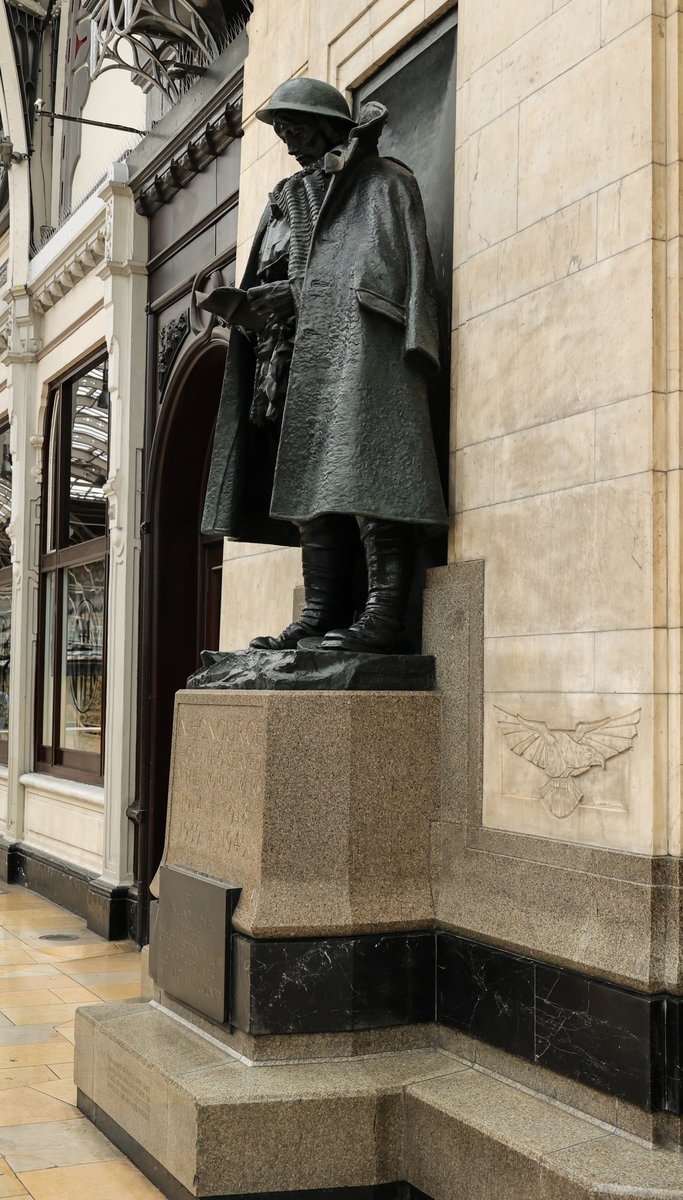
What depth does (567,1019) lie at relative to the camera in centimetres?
350

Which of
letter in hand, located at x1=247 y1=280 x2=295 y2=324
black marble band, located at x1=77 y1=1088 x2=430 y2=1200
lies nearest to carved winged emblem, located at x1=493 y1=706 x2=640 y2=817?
black marble band, located at x1=77 y1=1088 x2=430 y2=1200

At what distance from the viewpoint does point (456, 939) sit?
4016mm

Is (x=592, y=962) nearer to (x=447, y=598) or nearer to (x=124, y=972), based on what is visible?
(x=447, y=598)

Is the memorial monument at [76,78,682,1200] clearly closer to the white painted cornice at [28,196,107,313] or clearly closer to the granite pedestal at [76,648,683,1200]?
the granite pedestal at [76,648,683,1200]

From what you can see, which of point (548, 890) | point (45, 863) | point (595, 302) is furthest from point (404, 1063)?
point (45, 863)

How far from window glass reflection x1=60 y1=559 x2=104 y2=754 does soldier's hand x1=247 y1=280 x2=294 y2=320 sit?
6108 millimetres

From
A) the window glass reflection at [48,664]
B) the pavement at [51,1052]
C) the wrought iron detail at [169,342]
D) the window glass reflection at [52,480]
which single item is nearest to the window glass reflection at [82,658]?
the window glass reflection at [48,664]

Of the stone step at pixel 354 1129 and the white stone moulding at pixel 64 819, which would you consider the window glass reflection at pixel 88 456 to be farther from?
the stone step at pixel 354 1129

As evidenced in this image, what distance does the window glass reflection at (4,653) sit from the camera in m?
14.1

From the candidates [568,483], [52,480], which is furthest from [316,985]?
[52,480]

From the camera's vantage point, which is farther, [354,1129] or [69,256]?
[69,256]

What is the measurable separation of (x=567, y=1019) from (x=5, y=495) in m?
11.5

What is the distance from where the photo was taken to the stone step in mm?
3297

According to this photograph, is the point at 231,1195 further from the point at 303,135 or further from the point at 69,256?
the point at 69,256
